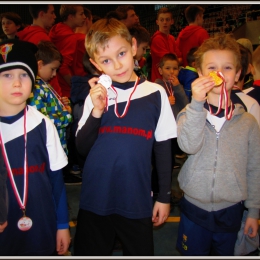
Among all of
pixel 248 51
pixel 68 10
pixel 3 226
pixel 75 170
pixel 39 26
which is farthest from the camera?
pixel 75 170

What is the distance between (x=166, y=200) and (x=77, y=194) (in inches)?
92.5

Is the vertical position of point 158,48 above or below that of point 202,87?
above

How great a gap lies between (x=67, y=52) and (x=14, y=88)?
2858 mm

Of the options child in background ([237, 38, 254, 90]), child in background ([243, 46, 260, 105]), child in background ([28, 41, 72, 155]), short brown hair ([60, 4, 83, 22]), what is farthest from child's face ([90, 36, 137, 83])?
short brown hair ([60, 4, 83, 22])

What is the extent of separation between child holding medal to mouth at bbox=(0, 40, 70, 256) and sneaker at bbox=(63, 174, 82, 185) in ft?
8.65

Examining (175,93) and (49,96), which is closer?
(49,96)

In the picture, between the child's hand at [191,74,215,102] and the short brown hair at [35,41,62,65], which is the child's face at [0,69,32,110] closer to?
the child's hand at [191,74,215,102]

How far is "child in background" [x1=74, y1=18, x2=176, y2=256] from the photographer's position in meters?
1.79

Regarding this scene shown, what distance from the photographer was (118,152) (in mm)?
1783

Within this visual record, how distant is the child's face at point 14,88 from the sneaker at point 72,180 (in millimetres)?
2827

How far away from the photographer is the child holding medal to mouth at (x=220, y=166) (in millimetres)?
1872

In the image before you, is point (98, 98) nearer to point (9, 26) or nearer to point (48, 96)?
point (48, 96)

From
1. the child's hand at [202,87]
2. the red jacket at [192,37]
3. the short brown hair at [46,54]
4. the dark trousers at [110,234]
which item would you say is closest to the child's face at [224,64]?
the child's hand at [202,87]

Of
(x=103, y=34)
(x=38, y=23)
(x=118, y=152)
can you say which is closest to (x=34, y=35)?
(x=38, y=23)
